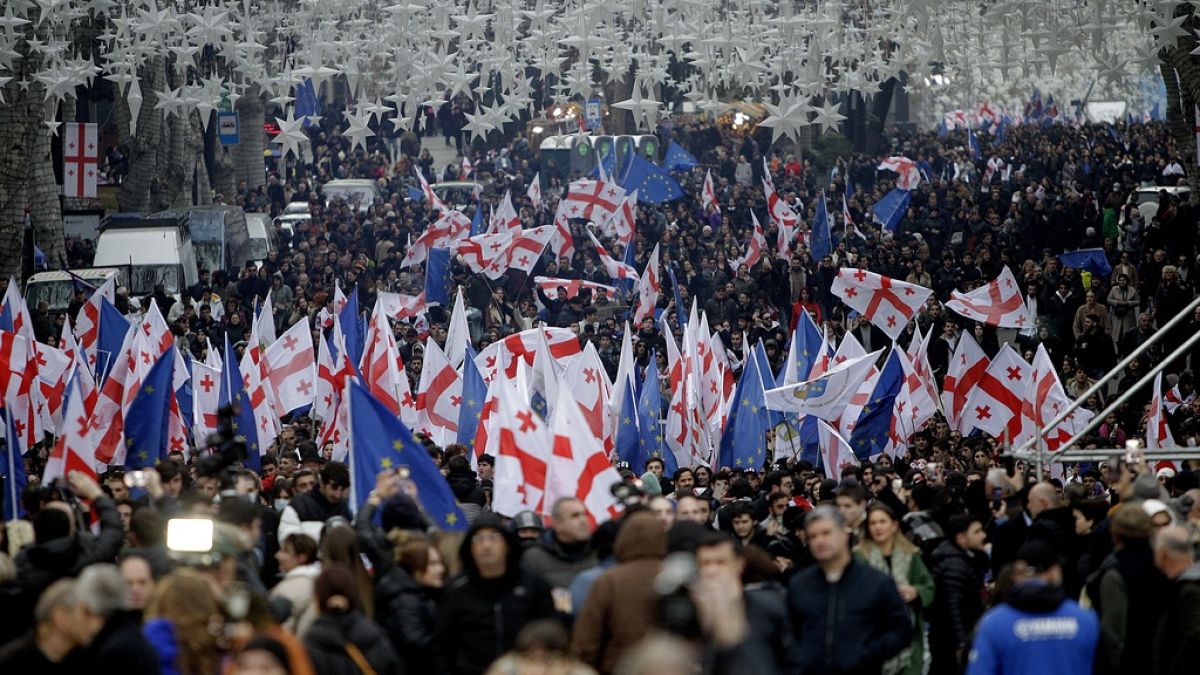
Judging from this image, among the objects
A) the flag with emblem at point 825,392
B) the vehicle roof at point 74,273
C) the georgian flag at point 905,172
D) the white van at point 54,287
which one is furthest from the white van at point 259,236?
the flag with emblem at point 825,392

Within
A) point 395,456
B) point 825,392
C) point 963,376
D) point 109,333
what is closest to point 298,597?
point 395,456

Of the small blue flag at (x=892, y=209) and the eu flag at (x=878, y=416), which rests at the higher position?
the eu flag at (x=878, y=416)

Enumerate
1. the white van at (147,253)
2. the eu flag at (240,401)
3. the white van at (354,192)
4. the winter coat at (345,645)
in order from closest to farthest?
the winter coat at (345,645) → the eu flag at (240,401) → the white van at (147,253) → the white van at (354,192)

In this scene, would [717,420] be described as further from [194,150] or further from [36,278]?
[194,150]

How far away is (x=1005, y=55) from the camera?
26953mm

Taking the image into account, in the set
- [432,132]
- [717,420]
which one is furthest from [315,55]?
[432,132]

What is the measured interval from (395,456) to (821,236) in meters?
23.5

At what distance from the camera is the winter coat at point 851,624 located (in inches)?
372

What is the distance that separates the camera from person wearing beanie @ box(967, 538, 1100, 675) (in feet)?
28.5

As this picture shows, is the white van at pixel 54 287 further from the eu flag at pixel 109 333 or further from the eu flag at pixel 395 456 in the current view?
the eu flag at pixel 395 456

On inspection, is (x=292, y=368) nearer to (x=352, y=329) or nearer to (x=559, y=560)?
(x=352, y=329)

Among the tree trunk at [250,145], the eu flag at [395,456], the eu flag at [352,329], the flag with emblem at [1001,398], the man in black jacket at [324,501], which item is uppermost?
the eu flag at [395,456]

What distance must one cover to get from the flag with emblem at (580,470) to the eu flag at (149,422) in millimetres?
4432

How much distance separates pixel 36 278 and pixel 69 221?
10519 mm
